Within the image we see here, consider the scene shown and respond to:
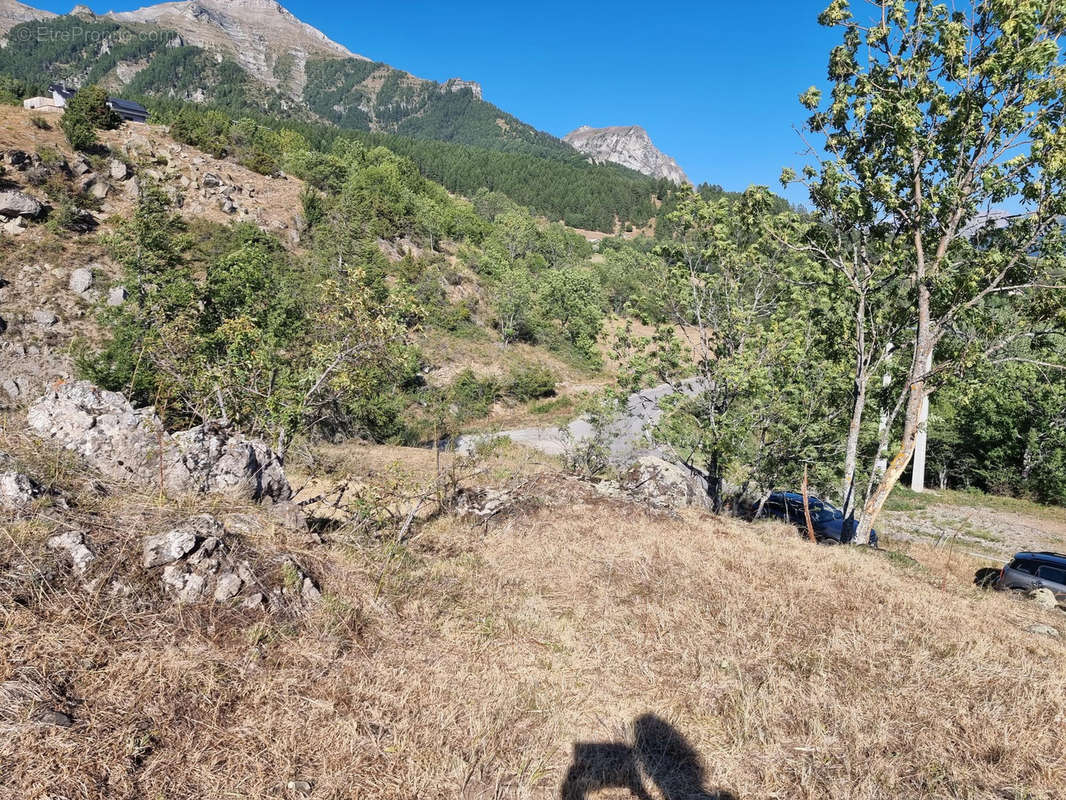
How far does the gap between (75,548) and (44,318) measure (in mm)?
26903

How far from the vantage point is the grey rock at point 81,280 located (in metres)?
26.4

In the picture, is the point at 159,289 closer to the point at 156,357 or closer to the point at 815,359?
the point at 156,357

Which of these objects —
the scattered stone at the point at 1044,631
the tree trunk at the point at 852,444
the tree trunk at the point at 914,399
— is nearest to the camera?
the scattered stone at the point at 1044,631

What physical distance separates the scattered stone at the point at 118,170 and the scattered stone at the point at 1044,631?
4543 cm

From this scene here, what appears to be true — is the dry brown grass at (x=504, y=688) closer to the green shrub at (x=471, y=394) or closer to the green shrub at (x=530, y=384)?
the green shrub at (x=471, y=394)

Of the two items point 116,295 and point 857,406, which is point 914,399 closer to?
point 857,406

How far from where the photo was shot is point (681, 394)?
1358 cm

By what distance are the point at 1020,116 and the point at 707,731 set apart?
39.7 feet

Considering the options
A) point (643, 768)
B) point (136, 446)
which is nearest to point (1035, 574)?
point (643, 768)

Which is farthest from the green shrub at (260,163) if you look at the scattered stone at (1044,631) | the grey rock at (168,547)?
the scattered stone at (1044,631)

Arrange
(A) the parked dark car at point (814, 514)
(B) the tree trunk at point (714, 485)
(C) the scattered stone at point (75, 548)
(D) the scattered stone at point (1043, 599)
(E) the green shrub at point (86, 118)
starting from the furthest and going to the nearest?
(E) the green shrub at point (86, 118), (A) the parked dark car at point (814, 514), (B) the tree trunk at point (714, 485), (D) the scattered stone at point (1043, 599), (C) the scattered stone at point (75, 548)

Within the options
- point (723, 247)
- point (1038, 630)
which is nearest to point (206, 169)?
point (723, 247)

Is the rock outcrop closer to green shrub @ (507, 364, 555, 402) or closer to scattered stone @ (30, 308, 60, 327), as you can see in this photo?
scattered stone @ (30, 308, 60, 327)

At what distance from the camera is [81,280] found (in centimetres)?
2661
